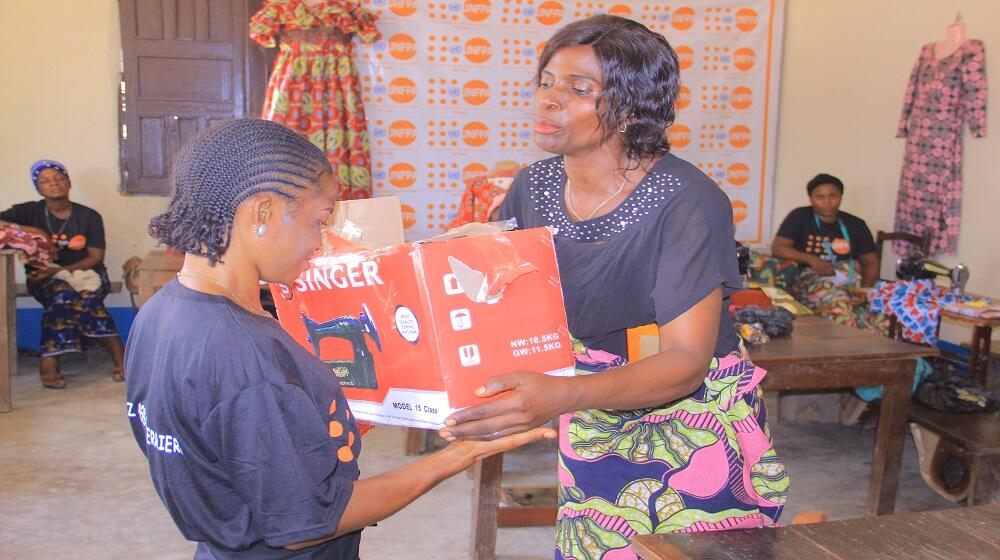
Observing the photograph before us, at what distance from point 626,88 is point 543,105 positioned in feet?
0.54

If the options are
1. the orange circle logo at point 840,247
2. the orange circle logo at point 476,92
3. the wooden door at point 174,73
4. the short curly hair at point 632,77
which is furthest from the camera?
the orange circle logo at point 476,92

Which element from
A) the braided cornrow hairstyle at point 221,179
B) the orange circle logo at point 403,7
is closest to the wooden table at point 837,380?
the braided cornrow hairstyle at point 221,179

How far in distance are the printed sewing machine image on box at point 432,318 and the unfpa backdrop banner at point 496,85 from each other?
531cm

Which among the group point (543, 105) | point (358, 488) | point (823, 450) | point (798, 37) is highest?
point (798, 37)

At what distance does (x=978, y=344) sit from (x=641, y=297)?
4.01 m

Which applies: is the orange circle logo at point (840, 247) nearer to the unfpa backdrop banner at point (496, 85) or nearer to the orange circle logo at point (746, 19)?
the unfpa backdrop banner at point (496, 85)

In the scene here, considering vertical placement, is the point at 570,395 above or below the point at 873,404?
above

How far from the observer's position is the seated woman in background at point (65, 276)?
6.01 metres

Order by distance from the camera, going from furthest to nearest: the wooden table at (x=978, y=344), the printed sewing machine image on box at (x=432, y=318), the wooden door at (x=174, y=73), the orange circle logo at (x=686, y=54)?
1. the orange circle logo at (x=686, y=54)
2. the wooden door at (x=174, y=73)
3. the wooden table at (x=978, y=344)
4. the printed sewing machine image on box at (x=432, y=318)

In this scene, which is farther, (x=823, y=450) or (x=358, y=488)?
(x=823, y=450)

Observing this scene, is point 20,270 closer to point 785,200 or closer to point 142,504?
point 142,504

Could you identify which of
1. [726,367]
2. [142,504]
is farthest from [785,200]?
[726,367]

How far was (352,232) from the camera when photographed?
1.70 metres

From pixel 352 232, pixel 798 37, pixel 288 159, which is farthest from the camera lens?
pixel 798 37
